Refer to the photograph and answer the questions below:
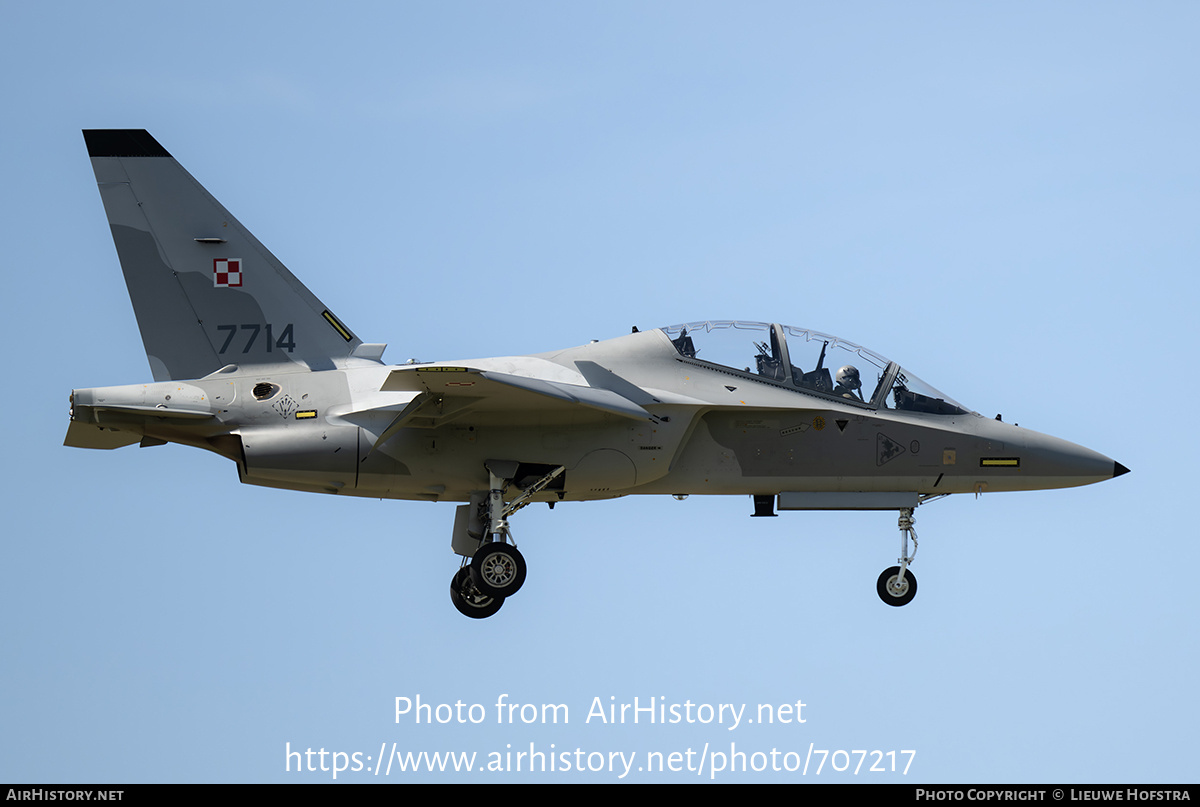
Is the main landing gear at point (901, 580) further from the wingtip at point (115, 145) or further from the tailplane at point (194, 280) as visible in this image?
the wingtip at point (115, 145)

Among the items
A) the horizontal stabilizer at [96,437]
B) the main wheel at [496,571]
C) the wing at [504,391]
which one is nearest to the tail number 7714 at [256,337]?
the horizontal stabilizer at [96,437]

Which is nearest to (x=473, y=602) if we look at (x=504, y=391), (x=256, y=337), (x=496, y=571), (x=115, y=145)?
(x=496, y=571)

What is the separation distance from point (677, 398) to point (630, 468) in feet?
3.55

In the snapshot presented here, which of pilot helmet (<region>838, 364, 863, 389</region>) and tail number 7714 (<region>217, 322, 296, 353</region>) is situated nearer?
tail number 7714 (<region>217, 322, 296, 353</region>)

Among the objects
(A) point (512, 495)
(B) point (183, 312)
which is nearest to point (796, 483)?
(A) point (512, 495)

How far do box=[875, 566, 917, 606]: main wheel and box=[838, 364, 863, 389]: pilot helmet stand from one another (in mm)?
2638

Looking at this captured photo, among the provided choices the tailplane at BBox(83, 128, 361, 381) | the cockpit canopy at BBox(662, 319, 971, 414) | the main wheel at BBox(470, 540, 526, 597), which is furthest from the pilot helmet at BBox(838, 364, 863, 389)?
the tailplane at BBox(83, 128, 361, 381)

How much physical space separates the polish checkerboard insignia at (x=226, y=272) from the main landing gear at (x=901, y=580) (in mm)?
9523

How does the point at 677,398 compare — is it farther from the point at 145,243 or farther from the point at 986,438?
the point at 145,243

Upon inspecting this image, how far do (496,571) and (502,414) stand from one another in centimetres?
197

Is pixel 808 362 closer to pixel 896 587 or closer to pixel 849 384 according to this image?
pixel 849 384

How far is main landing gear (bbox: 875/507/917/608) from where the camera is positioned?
20172mm

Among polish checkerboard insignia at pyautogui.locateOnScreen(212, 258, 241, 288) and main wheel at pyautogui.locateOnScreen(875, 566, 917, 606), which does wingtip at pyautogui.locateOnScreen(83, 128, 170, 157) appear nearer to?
polish checkerboard insignia at pyautogui.locateOnScreen(212, 258, 241, 288)

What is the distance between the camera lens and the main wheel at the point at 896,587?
20172 mm
